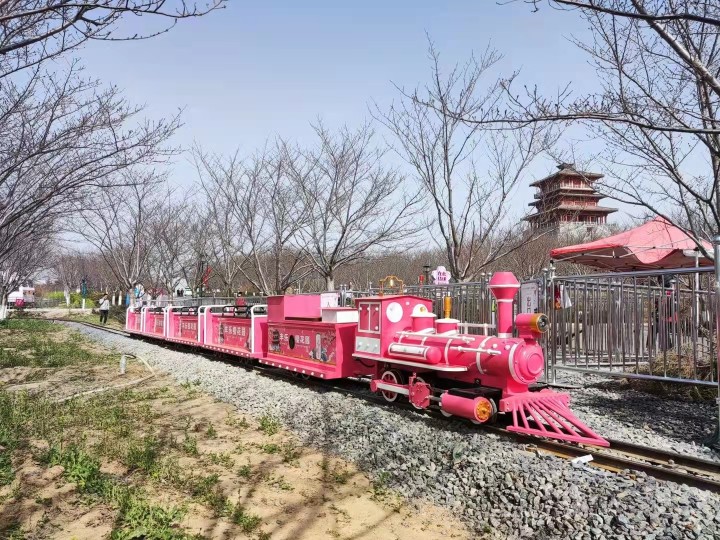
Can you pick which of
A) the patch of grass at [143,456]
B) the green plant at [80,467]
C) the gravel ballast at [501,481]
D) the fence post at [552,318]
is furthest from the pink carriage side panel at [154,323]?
the fence post at [552,318]

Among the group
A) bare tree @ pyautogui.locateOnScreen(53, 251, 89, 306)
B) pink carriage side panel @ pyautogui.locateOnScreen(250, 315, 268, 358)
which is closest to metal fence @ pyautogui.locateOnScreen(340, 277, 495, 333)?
pink carriage side panel @ pyautogui.locateOnScreen(250, 315, 268, 358)

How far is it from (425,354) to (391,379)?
121cm

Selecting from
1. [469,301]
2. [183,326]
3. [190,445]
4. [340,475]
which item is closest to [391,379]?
[340,475]

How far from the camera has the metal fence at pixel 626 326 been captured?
7621 millimetres

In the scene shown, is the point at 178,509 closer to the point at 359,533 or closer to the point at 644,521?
the point at 359,533

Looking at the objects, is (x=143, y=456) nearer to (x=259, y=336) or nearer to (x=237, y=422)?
(x=237, y=422)

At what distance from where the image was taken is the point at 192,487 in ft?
16.3

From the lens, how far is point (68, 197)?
938cm

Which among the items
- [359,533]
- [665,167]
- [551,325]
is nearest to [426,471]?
[359,533]

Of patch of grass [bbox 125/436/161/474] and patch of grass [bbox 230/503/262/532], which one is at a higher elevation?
patch of grass [bbox 125/436/161/474]

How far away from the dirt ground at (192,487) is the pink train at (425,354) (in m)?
1.86

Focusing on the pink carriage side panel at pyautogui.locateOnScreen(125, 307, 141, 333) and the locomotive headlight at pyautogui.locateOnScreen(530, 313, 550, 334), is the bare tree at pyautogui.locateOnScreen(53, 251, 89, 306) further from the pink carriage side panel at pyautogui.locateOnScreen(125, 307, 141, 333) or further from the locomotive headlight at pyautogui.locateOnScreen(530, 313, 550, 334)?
the locomotive headlight at pyautogui.locateOnScreen(530, 313, 550, 334)

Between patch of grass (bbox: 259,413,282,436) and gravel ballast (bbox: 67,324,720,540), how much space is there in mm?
132

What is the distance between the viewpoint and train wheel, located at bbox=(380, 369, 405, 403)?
25.9 ft
